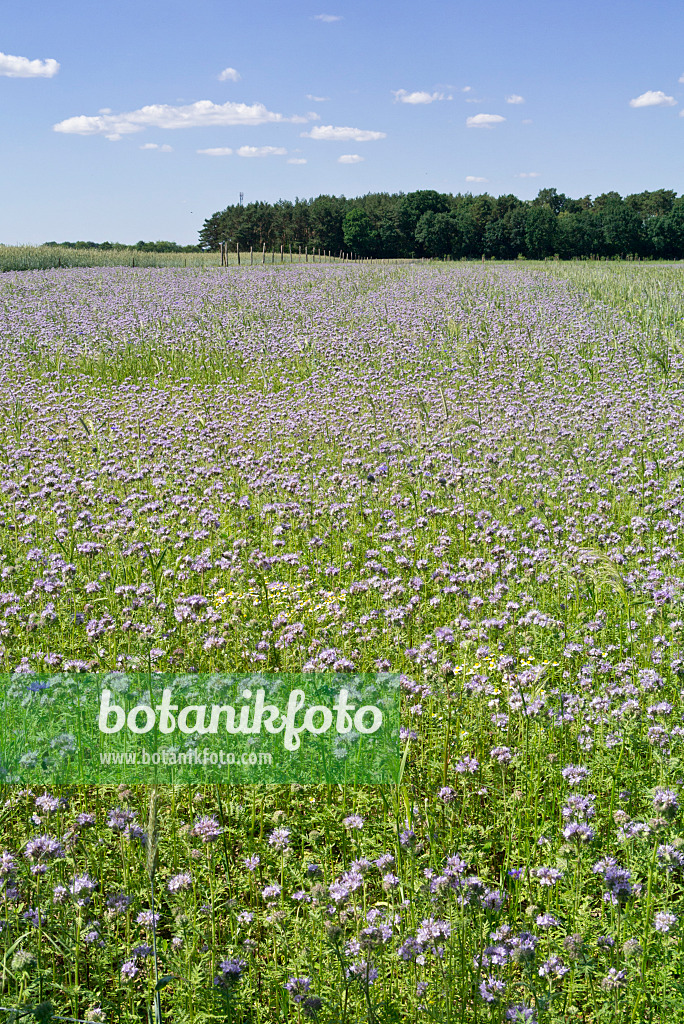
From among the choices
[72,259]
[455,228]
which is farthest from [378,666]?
→ [455,228]

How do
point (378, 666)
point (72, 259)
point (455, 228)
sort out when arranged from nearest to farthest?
point (378, 666) → point (72, 259) → point (455, 228)

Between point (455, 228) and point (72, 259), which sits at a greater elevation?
point (455, 228)

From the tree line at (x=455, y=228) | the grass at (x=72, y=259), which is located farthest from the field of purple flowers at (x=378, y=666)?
the tree line at (x=455, y=228)

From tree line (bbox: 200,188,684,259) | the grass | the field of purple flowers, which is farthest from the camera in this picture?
tree line (bbox: 200,188,684,259)

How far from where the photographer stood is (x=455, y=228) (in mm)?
83000

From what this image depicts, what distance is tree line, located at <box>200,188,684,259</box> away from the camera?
3155 inches

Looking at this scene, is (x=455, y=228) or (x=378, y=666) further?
(x=455, y=228)

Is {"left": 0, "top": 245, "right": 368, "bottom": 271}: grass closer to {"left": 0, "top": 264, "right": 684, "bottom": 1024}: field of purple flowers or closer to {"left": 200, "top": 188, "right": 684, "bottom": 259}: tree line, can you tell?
{"left": 0, "top": 264, "right": 684, "bottom": 1024}: field of purple flowers

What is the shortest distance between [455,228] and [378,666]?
85.9 meters

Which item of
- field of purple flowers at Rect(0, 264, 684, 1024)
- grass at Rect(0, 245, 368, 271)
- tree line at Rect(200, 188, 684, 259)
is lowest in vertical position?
field of purple flowers at Rect(0, 264, 684, 1024)

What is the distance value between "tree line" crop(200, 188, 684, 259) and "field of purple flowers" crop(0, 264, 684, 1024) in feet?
250

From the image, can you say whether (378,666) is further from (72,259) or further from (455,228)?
(455,228)

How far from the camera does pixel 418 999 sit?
239cm

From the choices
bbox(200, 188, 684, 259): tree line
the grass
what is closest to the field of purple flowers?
the grass
